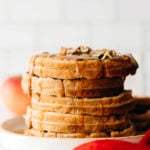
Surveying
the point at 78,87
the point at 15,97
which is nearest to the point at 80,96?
the point at 78,87

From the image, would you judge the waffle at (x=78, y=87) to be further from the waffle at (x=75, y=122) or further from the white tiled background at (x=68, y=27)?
the white tiled background at (x=68, y=27)

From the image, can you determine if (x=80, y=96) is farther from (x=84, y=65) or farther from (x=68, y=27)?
(x=68, y=27)

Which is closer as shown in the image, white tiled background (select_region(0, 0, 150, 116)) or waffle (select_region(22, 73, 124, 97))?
waffle (select_region(22, 73, 124, 97))

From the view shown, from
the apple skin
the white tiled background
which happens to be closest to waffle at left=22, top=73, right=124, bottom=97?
the apple skin

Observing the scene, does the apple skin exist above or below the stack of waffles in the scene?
below

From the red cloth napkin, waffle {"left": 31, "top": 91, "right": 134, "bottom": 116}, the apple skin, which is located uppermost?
waffle {"left": 31, "top": 91, "right": 134, "bottom": 116}

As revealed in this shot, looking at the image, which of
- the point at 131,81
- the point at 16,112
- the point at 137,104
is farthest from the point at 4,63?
the point at 137,104

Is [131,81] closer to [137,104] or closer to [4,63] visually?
[4,63]

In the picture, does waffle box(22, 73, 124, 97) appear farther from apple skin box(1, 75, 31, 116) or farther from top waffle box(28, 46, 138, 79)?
apple skin box(1, 75, 31, 116)
